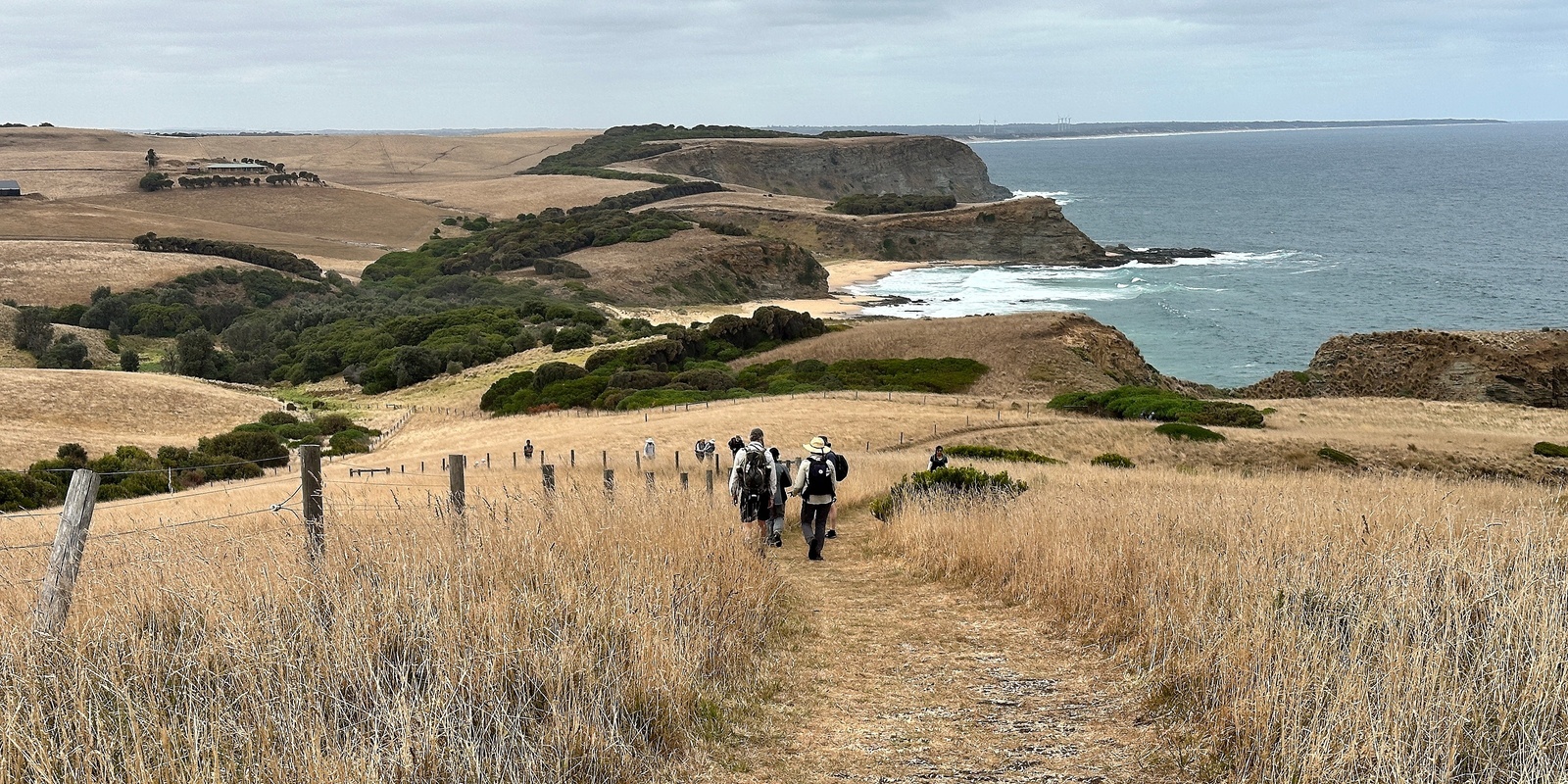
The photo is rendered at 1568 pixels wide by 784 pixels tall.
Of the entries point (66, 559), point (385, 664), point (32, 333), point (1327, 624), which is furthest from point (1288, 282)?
point (66, 559)

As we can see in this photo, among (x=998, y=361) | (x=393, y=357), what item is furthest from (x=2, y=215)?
(x=998, y=361)

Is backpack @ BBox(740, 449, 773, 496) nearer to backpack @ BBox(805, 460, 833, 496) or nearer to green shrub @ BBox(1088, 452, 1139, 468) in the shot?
backpack @ BBox(805, 460, 833, 496)

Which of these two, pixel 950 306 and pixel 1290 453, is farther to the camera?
pixel 950 306

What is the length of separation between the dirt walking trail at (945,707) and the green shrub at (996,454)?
671 inches

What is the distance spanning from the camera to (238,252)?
9981cm

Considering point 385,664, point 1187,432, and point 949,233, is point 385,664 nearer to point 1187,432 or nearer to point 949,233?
point 1187,432

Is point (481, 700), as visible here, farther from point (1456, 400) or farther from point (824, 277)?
point (824, 277)

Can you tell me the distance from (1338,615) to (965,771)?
253 centimetres

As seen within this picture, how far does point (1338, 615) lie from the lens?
6680 mm

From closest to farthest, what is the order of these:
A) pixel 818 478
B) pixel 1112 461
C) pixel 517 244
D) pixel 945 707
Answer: pixel 945 707 → pixel 818 478 → pixel 1112 461 → pixel 517 244

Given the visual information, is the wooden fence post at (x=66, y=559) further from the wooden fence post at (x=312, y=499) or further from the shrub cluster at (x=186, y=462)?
the shrub cluster at (x=186, y=462)

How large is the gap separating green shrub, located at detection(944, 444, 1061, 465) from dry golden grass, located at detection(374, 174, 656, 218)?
126596 millimetres

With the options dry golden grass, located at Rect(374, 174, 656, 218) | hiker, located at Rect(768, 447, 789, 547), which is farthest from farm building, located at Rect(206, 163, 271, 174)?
hiker, located at Rect(768, 447, 789, 547)

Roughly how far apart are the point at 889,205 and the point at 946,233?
1688 cm
